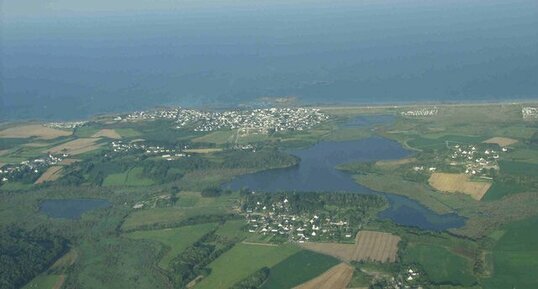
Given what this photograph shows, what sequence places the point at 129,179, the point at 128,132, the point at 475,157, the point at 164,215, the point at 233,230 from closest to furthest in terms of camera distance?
the point at 233,230 → the point at 164,215 → the point at 475,157 → the point at 129,179 → the point at 128,132

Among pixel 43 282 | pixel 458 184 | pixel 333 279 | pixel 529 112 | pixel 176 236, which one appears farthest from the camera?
pixel 529 112

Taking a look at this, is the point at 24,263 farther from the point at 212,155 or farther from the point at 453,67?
the point at 453,67

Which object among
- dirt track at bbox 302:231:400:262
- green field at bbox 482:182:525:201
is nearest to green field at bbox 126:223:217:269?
dirt track at bbox 302:231:400:262

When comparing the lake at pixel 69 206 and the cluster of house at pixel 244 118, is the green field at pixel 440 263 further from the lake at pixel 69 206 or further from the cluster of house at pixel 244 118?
the cluster of house at pixel 244 118

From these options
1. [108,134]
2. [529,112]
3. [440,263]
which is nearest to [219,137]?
[108,134]

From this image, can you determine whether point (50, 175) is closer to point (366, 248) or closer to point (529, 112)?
point (366, 248)

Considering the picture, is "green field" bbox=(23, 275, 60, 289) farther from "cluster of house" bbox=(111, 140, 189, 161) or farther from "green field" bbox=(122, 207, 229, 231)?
"cluster of house" bbox=(111, 140, 189, 161)

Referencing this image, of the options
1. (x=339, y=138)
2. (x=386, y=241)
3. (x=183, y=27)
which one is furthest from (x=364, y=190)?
(x=183, y=27)
